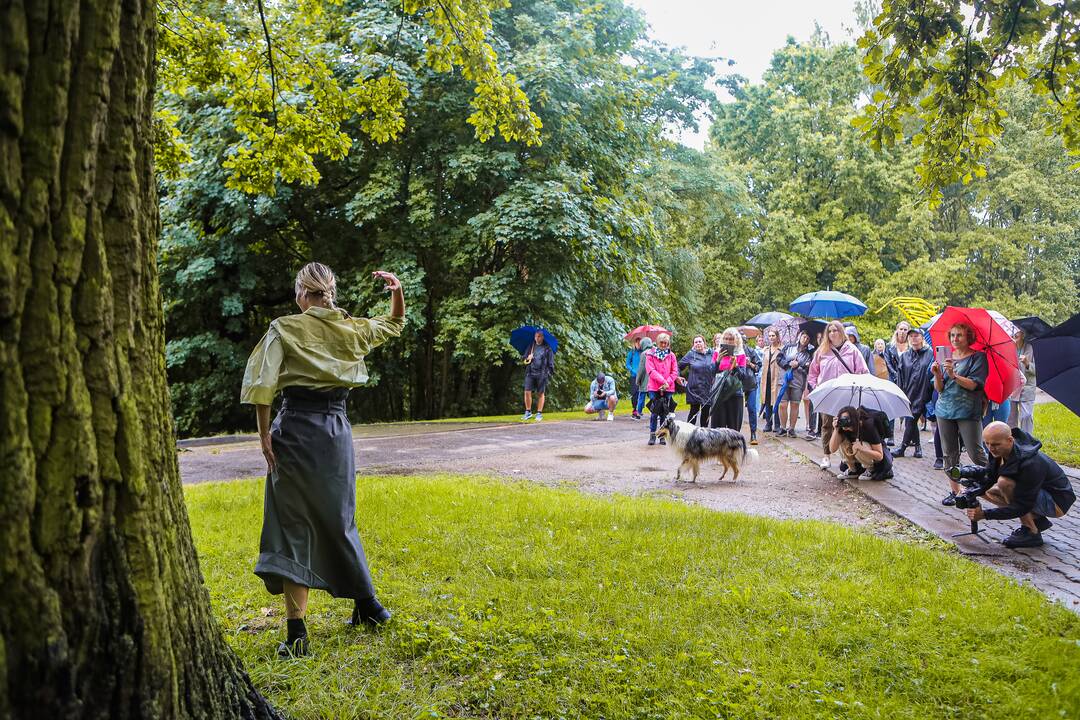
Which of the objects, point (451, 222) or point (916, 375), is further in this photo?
point (451, 222)

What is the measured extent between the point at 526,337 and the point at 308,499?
1337cm

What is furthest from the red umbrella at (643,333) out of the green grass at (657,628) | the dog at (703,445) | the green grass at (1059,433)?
the green grass at (657,628)

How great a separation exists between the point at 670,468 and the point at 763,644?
6856mm

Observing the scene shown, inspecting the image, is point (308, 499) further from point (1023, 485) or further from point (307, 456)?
point (1023, 485)

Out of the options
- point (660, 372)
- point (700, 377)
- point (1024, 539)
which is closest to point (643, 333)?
point (660, 372)

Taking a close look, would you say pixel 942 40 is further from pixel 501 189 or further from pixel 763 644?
pixel 501 189

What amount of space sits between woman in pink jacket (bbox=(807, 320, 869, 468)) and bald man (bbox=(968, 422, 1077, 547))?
424 cm

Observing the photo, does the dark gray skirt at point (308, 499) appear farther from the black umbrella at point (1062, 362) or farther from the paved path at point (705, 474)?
the black umbrella at point (1062, 362)

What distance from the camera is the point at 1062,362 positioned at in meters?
6.92

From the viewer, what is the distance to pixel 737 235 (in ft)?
123

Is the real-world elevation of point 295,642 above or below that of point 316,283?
below

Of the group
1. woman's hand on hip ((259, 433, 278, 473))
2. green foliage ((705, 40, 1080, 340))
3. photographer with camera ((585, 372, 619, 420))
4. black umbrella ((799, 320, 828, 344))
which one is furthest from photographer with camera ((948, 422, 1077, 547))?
green foliage ((705, 40, 1080, 340))

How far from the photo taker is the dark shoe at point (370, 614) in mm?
4531

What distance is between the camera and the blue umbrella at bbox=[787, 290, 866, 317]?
1628cm
